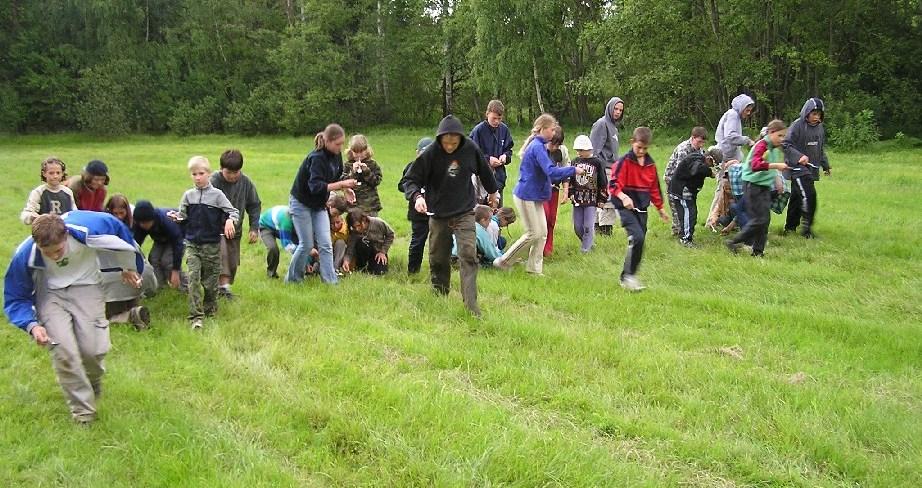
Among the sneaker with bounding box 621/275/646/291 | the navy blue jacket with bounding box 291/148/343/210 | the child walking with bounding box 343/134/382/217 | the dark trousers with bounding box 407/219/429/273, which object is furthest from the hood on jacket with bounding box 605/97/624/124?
the navy blue jacket with bounding box 291/148/343/210

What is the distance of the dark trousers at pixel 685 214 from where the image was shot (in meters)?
9.83

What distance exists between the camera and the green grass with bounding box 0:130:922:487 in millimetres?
3914

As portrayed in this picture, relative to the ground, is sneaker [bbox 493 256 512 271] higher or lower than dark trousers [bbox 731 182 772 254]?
lower

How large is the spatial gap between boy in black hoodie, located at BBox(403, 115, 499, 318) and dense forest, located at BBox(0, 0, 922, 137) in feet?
72.3

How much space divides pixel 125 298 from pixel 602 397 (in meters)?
4.46

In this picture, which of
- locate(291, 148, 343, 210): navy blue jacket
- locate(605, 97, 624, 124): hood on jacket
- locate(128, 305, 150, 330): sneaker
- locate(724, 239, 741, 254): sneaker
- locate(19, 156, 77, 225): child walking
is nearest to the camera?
locate(128, 305, 150, 330): sneaker

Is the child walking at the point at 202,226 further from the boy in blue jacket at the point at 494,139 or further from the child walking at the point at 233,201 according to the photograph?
the boy in blue jacket at the point at 494,139

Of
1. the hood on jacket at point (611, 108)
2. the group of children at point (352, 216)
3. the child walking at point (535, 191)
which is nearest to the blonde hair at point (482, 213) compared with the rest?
the group of children at point (352, 216)

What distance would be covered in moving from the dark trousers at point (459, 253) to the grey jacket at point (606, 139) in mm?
3750

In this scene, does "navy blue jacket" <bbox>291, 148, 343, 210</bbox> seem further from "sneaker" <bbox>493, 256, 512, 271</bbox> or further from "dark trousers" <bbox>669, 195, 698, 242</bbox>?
"dark trousers" <bbox>669, 195, 698, 242</bbox>

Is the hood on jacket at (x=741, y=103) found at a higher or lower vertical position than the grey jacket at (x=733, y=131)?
higher

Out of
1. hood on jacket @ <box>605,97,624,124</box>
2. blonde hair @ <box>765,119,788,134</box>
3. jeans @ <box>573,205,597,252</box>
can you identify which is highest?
hood on jacket @ <box>605,97,624,124</box>

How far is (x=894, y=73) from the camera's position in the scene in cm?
2672

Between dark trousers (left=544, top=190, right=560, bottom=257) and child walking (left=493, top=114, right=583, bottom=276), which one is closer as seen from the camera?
child walking (left=493, top=114, right=583, bottom=276)
